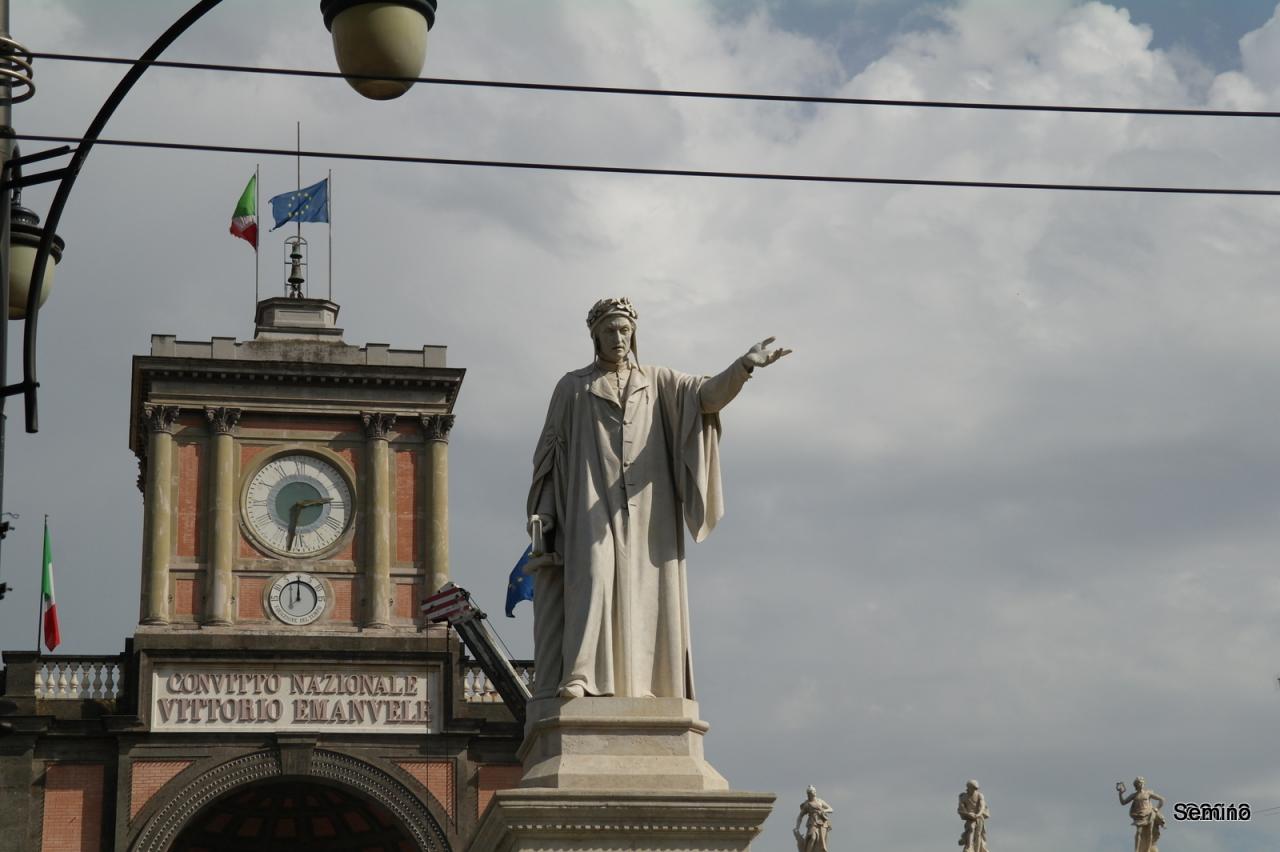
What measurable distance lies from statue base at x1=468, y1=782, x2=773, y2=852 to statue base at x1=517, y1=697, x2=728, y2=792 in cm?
11

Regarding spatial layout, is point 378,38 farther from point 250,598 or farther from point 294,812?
point 294,812

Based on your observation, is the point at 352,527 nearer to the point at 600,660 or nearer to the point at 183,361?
the point at 183,361

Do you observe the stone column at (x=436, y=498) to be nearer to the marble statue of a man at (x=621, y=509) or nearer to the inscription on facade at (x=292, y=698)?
the inscription on facade at (x=292, y=698)

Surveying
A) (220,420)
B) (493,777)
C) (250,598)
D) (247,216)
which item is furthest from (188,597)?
(247,216)

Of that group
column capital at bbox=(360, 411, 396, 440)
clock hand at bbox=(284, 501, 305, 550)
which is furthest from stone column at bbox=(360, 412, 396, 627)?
clock hand at bbox=(284, 501, 305, 550)

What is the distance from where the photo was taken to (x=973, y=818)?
105ft

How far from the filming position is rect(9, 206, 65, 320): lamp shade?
37.9ft

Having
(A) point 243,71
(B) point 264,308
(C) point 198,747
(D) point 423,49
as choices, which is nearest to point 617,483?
(D) point 423,49

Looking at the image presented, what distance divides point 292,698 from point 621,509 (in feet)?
101

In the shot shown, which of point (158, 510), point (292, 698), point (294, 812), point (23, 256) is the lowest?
point (23, 256)

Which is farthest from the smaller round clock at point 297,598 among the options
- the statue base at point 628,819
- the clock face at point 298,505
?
the statue base at point 628,819

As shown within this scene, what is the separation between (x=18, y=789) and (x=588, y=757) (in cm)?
3152

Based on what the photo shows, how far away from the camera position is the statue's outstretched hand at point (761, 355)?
1130cm

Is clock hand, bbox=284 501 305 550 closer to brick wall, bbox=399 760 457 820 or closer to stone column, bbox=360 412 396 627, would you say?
stone column, bbox=360 412 396 627
